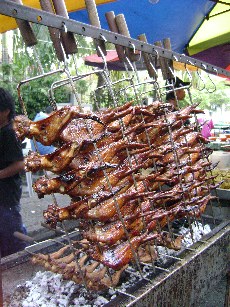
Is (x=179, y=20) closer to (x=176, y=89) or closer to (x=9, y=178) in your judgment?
(x=176, y=89)

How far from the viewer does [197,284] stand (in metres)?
2.26

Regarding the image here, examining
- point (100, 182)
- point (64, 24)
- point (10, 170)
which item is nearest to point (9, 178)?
point (10, 170)

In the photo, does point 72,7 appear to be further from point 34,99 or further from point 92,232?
point 34,99

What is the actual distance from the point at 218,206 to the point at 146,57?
175cm

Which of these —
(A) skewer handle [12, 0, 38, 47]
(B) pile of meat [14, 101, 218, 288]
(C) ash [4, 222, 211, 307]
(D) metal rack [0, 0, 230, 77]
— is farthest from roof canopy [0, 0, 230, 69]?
(C) ash [4, 222, 211, 307]

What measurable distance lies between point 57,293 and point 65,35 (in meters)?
1.57

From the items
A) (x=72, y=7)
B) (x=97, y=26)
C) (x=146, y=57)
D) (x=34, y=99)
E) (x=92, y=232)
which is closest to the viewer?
(x=97, y=26)

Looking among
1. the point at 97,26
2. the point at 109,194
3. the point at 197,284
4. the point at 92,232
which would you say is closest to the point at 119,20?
the point at 97,26

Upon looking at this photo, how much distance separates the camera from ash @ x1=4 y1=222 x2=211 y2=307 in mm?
2092

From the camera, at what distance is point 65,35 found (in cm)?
162

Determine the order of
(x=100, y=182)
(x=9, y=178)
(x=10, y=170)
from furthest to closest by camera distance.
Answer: (x=9, y=178)
(x=10, y=170)
(x=100, y=182)

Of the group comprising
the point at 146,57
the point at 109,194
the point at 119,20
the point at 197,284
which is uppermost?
the point at 119,20

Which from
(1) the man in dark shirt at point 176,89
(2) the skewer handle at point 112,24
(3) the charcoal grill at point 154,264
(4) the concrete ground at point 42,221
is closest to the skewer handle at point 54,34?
(3) the charcoal grill at point 154,264

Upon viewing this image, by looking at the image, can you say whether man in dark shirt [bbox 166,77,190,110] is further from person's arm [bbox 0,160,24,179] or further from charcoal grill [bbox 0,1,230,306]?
person's arm [bbox 0,160,24,179]
